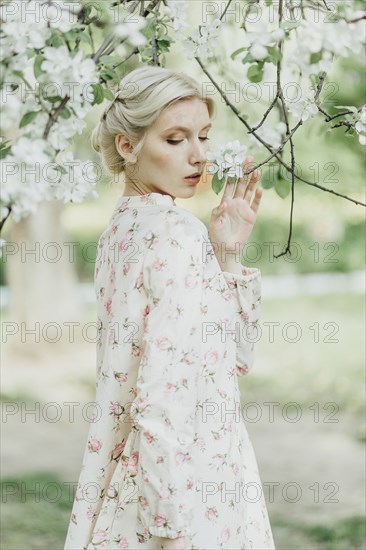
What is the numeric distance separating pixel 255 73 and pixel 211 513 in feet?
2.96

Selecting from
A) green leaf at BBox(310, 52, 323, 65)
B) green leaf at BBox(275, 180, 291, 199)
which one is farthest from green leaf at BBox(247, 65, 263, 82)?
green leaf at BBox(275, 180, 291, 199)

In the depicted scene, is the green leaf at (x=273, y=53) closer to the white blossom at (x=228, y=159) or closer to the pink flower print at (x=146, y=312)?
the white blossom at (x=228, y=159)

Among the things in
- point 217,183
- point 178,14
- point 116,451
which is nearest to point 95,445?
point 116,451

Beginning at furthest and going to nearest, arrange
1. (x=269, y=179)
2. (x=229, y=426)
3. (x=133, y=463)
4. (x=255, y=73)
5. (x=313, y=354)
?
(x=313, y=354)
(x=269, y=179)
(x=229, y=426)
(x=133, y=463)
(x=255, y=73)

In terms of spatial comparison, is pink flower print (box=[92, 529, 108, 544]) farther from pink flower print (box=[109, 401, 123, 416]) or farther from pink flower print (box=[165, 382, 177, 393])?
pink flower print (box=[165, 382, 177, 393])

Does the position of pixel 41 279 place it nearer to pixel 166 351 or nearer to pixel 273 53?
pixel 166 351

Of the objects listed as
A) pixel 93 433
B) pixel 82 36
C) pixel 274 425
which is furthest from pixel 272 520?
pixel 82 36

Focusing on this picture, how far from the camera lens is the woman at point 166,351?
1.84 meters

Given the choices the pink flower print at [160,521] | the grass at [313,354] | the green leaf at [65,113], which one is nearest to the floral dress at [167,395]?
A: the pink flower print at [160,521]

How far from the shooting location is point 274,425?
20.9 feet

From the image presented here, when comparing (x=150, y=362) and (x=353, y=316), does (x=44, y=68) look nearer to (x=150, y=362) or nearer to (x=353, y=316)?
(x=150, y=362)

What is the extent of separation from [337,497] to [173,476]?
3.08 m

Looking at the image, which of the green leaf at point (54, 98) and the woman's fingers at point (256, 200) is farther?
the woman's fingers at point (256, 200)

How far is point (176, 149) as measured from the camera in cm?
206
